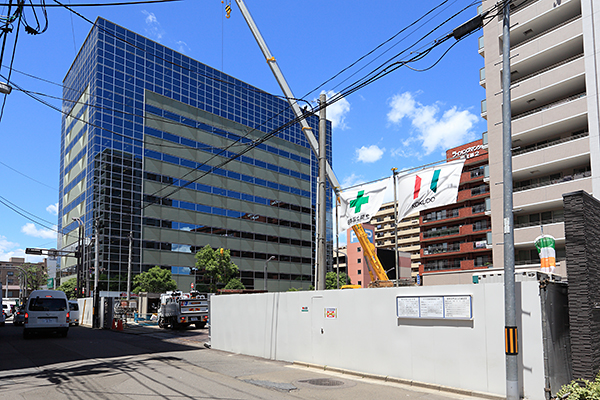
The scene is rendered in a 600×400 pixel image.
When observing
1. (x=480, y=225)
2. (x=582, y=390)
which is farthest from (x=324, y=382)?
(x=480, y=225)

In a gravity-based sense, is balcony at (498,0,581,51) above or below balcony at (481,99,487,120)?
above

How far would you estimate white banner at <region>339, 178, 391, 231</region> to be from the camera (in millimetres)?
17500

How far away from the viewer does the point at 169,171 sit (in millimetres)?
69188

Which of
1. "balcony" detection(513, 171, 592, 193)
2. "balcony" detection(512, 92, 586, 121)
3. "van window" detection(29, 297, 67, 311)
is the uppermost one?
"balcony" detection(512, 92, 586, 121)

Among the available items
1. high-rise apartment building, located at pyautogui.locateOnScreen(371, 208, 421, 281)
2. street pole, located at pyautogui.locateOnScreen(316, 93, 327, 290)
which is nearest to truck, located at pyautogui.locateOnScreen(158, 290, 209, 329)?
street pole, located at pyautogui.locateOnScreen(316, 93, 327, 290)

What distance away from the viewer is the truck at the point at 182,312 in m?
31.5

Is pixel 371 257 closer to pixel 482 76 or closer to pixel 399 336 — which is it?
pixel 399 336

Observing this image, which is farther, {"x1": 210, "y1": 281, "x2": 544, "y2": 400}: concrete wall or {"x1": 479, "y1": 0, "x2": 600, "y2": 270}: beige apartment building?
{"x1": 479, "y1": 0, "x2": 600, "y2": 270}: beige apartment building

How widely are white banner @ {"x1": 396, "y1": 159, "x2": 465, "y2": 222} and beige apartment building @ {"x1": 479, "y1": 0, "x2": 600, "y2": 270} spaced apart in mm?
18720

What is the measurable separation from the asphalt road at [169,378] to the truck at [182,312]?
42.1ft

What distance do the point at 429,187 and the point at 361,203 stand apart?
→ 2.88 metres

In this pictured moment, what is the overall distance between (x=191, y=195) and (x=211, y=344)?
174 feet

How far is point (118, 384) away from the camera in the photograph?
11.3 meters

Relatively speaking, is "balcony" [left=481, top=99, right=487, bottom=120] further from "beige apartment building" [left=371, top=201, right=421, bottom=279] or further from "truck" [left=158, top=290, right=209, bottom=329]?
"beige apartment building" [left=371, top=201, right=421, bottom=279]
